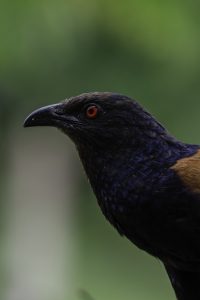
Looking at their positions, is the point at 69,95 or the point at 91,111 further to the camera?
the point at 69,95

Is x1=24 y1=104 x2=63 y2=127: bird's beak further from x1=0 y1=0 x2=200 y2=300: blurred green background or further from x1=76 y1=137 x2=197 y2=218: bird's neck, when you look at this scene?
x1=0 y1=0 x2=200 y2=300: blurred green background

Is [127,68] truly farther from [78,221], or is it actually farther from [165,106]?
[78,221]

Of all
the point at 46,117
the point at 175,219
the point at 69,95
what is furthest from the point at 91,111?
the point at 69,95

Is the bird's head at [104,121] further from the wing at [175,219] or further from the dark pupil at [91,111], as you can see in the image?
the wing at [175,219]

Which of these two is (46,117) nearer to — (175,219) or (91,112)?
(91,112)

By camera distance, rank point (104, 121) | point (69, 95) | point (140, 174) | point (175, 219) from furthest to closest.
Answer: point (69, 95) → point (104, 121) → point (140, 174) → point (175, 219)

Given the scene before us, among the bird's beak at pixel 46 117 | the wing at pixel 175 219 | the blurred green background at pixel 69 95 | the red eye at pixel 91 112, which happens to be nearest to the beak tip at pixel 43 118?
the bird's beak at pixel 46 117
